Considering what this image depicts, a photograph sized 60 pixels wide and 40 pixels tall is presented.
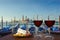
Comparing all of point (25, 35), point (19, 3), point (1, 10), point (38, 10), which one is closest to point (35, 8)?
point (38, 10)

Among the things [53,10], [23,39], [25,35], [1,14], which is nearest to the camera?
[23,39]

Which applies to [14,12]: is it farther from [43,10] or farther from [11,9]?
[43,10]

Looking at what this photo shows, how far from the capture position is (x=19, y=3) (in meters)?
6.83

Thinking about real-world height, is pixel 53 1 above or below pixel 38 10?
above

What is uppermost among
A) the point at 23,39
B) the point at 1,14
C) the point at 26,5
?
the point at 26,5

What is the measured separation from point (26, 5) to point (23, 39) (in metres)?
5.73

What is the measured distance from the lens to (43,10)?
21.9 ft

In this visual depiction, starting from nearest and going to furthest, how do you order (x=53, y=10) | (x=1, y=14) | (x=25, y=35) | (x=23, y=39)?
(x=23, y=39) → (x=25, y=35) → (x=1, y=14) → (x=53, y=10)

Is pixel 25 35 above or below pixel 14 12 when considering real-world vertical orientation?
below

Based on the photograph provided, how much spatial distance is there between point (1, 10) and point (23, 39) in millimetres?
5425

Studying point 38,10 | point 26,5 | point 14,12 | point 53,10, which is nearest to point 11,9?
point 14,12

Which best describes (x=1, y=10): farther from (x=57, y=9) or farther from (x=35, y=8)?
(x=57, y=9)

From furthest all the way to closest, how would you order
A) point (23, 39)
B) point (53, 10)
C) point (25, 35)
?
point (53, 10) < point (25, 35) < point (23, 39)

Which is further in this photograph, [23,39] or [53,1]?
[53,1]
